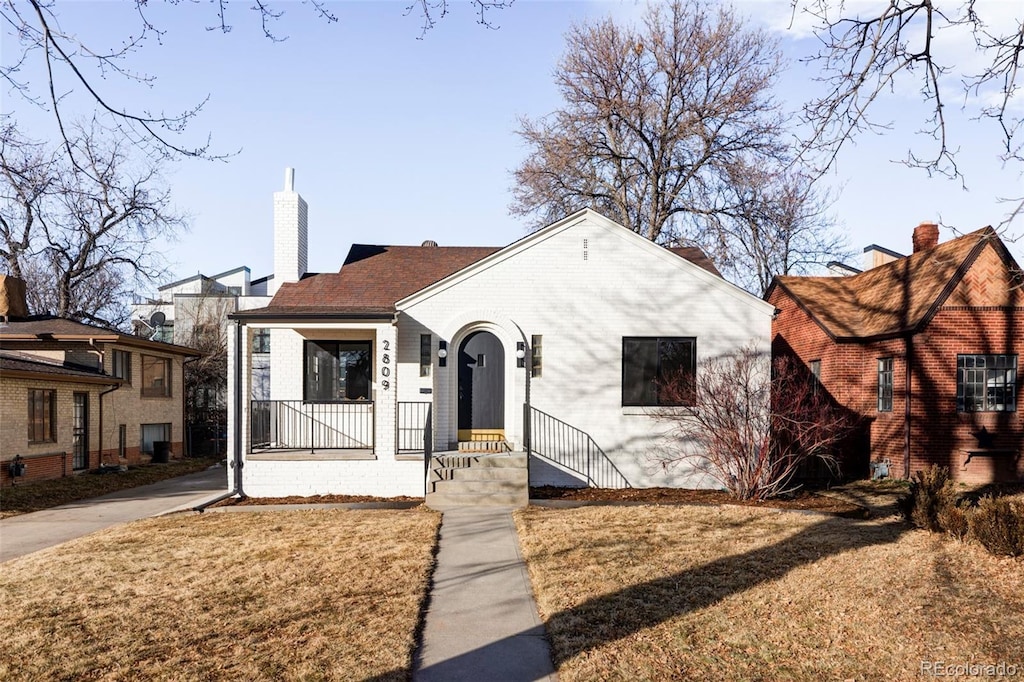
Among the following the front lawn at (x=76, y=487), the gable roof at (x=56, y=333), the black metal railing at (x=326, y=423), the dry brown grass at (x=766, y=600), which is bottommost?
the front lawn at (x=76, y=487)

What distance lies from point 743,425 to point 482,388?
4880 mm

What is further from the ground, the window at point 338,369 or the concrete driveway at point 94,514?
the window at point 338,369

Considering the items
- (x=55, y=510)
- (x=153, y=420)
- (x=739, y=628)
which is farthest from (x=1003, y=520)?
(x=153, y=420)

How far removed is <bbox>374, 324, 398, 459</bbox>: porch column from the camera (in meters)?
13.8

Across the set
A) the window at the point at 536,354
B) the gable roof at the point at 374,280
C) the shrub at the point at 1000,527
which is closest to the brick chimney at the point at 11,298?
the gable roof at the point at 374,280

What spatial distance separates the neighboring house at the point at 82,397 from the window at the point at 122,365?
3cm

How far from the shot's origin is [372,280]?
1664 cm

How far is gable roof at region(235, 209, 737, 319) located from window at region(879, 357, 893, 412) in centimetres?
437

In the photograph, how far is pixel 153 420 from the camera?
23.9m

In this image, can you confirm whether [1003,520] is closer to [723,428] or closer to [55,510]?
[723,428]

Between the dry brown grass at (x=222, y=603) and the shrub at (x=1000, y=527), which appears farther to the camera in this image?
the shrub at (x=1000, y=527)

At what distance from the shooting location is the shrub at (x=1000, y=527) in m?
8.59

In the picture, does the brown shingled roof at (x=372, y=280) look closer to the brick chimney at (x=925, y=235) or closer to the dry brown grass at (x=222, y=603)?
the dry brown grass at (x=222, y=603)

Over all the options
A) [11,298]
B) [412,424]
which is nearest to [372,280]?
[412,424]
